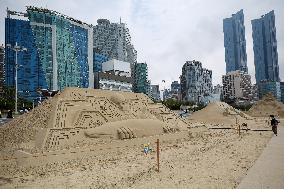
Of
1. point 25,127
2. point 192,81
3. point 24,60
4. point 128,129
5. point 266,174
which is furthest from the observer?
point 192,81

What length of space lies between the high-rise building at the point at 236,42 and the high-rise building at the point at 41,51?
128 m

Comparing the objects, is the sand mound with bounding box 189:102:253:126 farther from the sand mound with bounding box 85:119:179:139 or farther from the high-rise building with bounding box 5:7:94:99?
the high-rise building with bounding box 5:7:94:99

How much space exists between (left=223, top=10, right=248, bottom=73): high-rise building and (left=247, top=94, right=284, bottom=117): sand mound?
127098mm

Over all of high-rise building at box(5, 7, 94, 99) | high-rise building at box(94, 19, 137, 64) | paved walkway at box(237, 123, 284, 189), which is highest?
high-rise building at box(94, 19, 137, 64)

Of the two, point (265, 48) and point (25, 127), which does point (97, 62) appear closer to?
point (25, 127)

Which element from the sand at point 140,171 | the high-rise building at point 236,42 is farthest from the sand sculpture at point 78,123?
the high-rise building at point 236,42

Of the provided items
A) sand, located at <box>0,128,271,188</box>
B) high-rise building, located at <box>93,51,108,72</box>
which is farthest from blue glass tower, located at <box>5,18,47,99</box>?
sand, located at <box>0,128,271,188</box>

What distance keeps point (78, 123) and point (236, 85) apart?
431ft

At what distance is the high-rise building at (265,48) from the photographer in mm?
148375

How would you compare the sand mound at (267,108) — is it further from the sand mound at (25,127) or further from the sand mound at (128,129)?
the sand mound at (25,127)

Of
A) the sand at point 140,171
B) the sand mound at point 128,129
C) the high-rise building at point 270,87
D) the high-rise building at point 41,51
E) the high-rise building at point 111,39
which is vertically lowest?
the sand at point 140,171

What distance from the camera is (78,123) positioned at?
15.8 m

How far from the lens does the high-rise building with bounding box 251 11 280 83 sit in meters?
148

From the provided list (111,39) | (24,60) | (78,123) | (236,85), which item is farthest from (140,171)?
(111,39)
